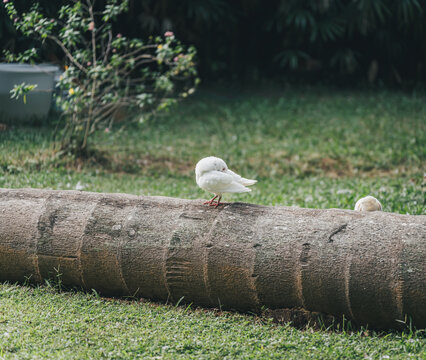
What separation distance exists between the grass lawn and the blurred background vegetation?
97cm

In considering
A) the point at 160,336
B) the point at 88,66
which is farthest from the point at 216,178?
the point at 88,66

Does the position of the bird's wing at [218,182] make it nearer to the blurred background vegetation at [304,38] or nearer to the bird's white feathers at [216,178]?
the bird's white feathers at [216,178]

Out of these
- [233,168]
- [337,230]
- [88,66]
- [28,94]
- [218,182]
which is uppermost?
[88,66]

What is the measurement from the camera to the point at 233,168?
6898mm

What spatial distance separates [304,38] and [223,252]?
8.81m

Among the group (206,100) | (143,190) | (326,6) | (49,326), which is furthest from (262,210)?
(326,6)

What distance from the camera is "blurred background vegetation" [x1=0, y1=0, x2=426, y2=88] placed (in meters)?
10.1

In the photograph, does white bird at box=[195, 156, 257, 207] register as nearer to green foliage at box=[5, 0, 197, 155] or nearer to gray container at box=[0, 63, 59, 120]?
gray container at box=[0, 63, 59, 120]

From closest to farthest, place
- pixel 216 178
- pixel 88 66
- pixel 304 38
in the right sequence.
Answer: pixel 216 178 < pixel 88 66 < pixel 304 38

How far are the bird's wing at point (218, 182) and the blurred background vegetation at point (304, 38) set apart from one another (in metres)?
6.65

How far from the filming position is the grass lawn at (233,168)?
2902mm

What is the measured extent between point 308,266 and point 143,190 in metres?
2.85

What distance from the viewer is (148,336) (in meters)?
2.98

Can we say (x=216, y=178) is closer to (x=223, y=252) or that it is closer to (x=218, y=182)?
(x=218, y=182)
